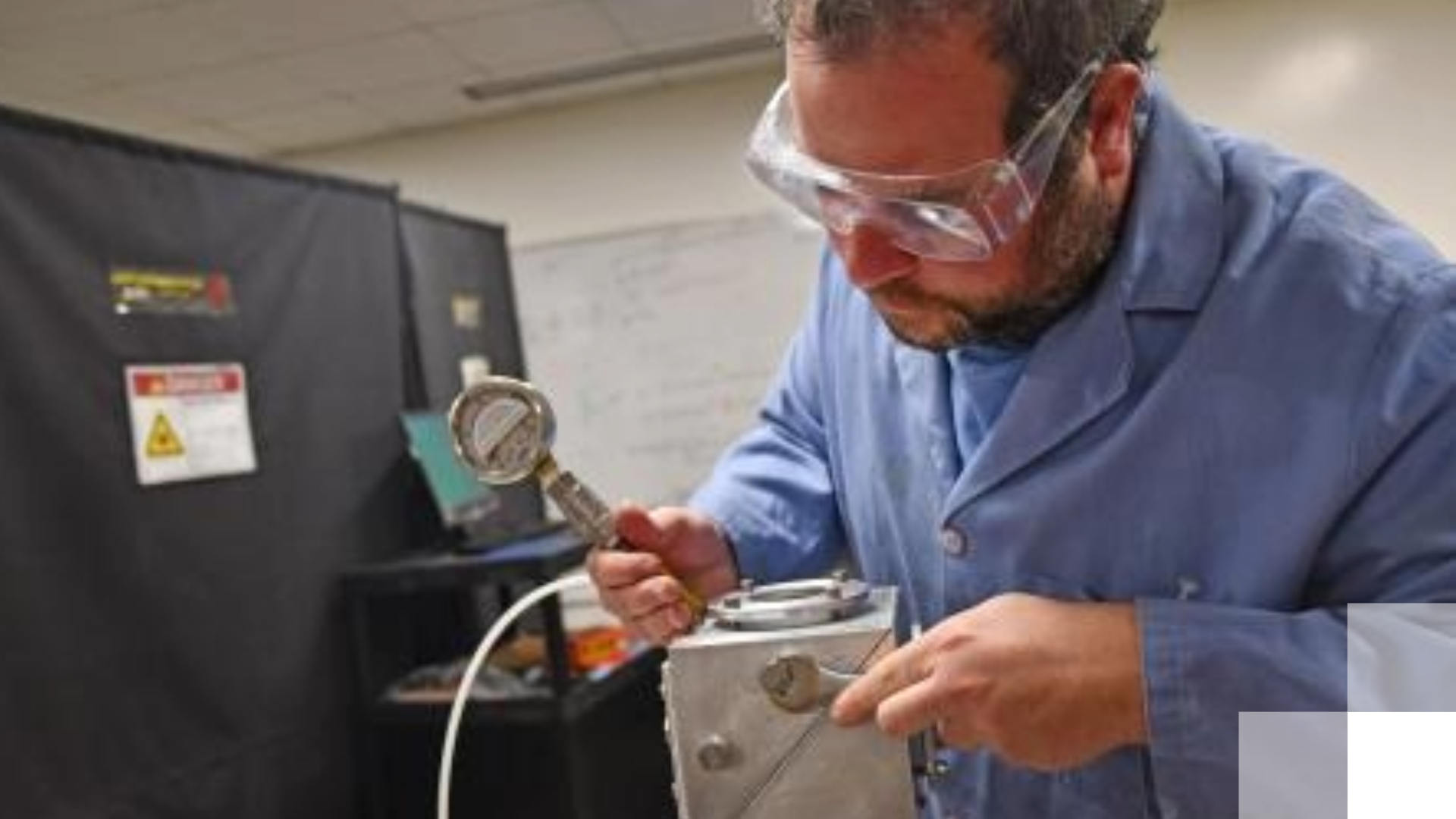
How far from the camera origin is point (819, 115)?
0.72 metres

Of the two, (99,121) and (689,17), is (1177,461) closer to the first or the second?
(689,17)

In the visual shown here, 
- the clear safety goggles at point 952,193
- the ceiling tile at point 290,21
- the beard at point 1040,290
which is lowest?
the beard at point 1040,290

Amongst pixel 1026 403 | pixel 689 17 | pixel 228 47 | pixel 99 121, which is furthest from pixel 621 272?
pixel 1026 403

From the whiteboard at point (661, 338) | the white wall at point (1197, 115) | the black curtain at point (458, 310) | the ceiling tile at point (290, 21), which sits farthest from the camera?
the whiteboard at point (661, 338)

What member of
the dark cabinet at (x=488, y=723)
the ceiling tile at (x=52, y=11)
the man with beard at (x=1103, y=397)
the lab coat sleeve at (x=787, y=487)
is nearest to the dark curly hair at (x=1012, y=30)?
the man with beard at (x=1103, y=397)

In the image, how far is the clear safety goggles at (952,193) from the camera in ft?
2.33

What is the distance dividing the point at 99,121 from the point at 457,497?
250cm

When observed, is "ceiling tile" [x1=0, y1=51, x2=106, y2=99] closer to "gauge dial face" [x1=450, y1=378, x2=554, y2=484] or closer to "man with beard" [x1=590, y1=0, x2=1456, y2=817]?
"gauge dial face" [x1=450, y1=378, x2=554, y2=484]

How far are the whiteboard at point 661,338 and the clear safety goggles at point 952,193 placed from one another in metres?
3.64

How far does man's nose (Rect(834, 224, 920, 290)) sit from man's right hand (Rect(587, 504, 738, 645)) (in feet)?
0.87

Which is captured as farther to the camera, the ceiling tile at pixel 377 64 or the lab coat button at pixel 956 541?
the ceiling tile at pixel 377 64

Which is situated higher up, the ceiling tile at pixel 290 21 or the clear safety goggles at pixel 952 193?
the ceiling tile at pixel 290 21

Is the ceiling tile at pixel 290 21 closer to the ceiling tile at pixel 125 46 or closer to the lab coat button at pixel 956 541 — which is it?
the ceiling tile at pixel 125 46

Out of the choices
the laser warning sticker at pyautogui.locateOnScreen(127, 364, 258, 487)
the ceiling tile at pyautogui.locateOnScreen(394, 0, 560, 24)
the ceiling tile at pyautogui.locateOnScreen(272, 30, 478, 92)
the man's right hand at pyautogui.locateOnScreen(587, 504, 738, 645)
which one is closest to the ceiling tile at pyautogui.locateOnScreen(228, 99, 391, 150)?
the ceiling tile at pyautogui.locateOnScreen(272, 30, 478, 92)
